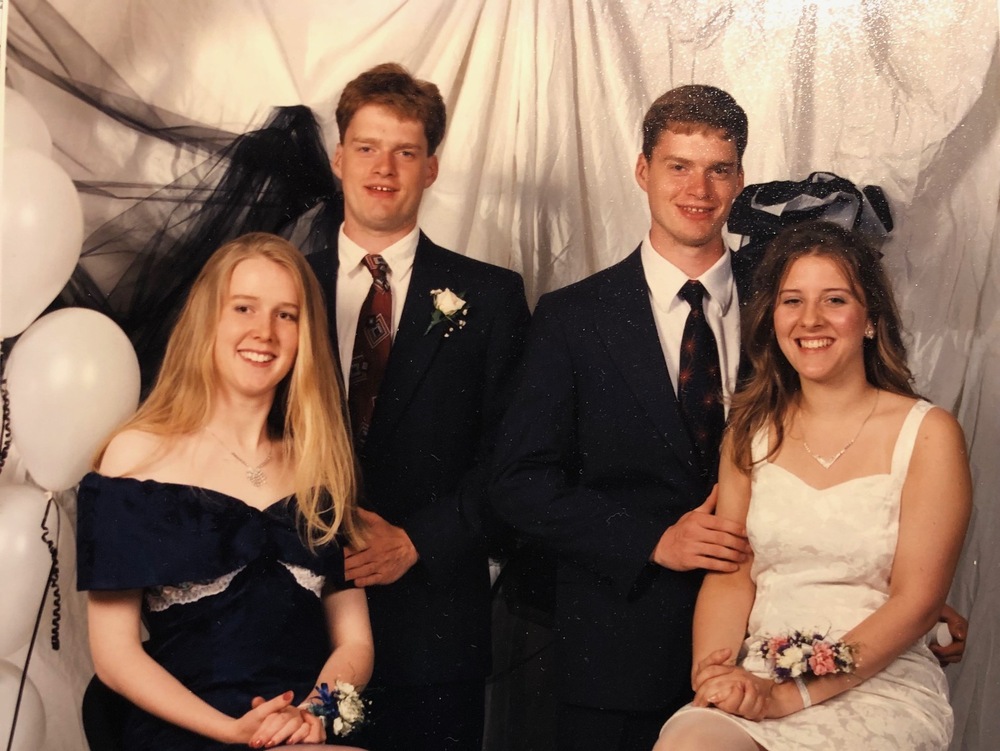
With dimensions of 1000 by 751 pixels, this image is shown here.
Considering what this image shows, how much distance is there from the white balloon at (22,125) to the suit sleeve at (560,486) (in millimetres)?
971

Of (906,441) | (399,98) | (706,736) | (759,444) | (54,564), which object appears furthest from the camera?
(399,98)

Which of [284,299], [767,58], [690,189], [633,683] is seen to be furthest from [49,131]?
[633,683]

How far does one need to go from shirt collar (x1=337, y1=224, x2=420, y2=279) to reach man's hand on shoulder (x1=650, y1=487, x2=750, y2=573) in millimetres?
678

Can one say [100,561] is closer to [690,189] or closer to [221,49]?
[221,49]

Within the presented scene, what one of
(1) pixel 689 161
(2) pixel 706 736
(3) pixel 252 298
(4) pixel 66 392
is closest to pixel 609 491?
(2) pixel 706 736

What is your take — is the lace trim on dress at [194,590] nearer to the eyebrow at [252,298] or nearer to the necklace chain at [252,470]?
the necklace chain at [252,470]

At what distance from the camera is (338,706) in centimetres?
183

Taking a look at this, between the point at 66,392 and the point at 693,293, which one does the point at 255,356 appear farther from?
the point at 693,293

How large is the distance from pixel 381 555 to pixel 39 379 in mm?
658

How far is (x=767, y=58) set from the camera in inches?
80.6

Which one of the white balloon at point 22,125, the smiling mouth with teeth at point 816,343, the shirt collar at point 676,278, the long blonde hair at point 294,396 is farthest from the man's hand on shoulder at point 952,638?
the white balloon at point 22,125

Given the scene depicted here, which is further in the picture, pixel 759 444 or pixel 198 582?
pixel 759 444

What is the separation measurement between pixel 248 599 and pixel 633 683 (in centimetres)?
65

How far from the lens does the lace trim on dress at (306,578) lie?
6.18 feet
